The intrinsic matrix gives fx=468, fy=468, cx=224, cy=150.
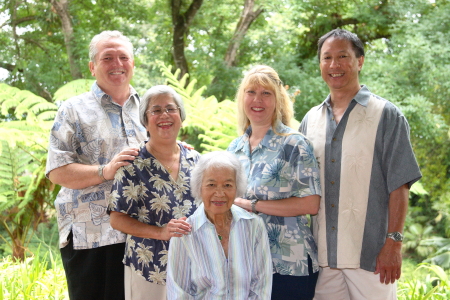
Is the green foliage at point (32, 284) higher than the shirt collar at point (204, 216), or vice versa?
the shirt collar at point (204, 216)

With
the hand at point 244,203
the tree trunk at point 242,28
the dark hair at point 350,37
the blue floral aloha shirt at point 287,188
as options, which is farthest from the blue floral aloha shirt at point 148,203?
the tree trunk at point 242,28

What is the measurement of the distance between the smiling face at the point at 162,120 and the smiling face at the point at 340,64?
78 centimetres

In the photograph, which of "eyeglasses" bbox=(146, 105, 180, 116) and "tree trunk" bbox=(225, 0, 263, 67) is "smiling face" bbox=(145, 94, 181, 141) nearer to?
"eyeglasses" bbox=(146, 105, 180, 116)

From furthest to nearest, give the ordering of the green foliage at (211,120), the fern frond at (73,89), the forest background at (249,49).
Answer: the forest background at (249,49), the fern frond at (73,89), the green foliage at (211,120)

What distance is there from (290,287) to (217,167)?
629 millimetres

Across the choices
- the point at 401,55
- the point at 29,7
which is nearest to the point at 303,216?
the point at 401,55

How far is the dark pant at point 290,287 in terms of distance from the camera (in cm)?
207

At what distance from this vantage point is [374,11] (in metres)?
6.87

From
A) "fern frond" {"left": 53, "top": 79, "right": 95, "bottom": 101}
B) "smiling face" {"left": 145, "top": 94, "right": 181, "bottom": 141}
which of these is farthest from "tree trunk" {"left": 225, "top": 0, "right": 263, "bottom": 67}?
"smiling face" {"left": 145, "top": 94, "right": 181, "bottom": 141}

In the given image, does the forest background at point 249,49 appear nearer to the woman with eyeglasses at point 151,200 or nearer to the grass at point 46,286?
the grass at point 46,286

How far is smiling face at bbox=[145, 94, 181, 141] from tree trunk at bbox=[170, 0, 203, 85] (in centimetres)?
514

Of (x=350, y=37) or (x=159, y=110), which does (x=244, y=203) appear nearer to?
(x=159, y=110)

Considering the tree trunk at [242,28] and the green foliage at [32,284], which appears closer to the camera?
the green foliage at [32,284]

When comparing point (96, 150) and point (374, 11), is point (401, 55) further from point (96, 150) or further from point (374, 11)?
point (96, 150)
